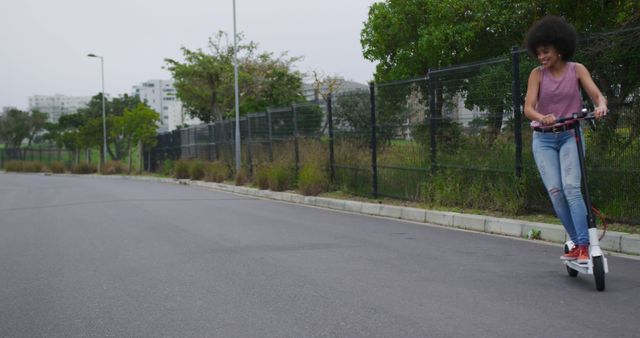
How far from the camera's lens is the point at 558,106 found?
526cm

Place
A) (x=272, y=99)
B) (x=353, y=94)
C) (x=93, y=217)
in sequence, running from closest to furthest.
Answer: (x=93, y=217)
(x=353, y=94)
(x=272, y=99)

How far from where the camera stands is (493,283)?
5324mm

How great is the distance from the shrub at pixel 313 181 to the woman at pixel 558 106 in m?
8.83

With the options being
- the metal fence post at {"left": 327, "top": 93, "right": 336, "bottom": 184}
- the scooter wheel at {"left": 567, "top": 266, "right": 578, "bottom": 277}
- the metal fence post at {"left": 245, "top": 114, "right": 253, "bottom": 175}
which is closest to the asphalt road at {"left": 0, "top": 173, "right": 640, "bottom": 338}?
the scooter wheel at {"left": 567, "top": 266, "right": 578, "bottom": 277}

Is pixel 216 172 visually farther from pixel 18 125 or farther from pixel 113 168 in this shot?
pixel 18 125

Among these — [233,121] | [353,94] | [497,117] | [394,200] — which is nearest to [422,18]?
[233,121]

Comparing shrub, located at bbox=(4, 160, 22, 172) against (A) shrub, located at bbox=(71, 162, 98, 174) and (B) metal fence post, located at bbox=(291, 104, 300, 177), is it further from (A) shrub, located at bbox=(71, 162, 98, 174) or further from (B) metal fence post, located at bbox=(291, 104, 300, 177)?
(B) metal fence post, located at bbox=(291, 104, 300, 177)

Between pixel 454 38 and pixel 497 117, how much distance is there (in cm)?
1243

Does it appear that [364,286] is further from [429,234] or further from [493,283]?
[429,234]

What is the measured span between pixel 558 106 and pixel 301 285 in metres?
2.52

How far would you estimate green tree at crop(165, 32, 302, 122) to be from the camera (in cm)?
4191

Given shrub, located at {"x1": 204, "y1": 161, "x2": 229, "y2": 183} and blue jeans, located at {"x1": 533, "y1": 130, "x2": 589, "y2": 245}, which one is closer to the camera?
blue jeans, located at {"x1": 533, "y1": 130, "x2": 589, "y2": 245}

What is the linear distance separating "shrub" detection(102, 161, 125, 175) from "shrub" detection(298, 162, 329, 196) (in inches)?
1081

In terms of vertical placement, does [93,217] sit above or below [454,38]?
below
